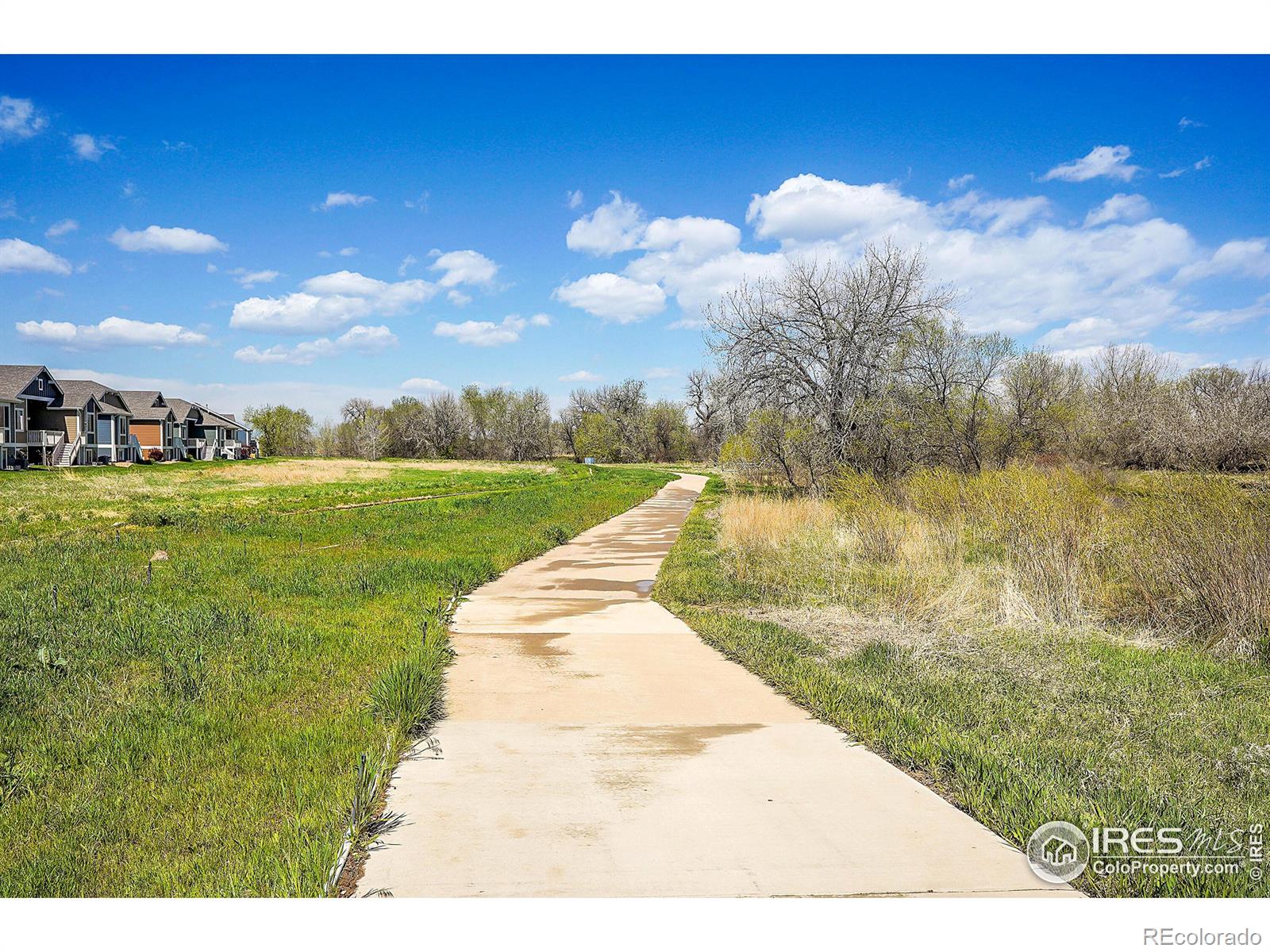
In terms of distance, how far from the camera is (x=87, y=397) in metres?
59.5

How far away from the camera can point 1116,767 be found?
4.66 meters

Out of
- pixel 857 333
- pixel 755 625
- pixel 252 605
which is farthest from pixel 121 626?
pixel 857 333

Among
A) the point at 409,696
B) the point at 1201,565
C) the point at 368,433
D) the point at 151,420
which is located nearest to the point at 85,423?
the point at 151,420

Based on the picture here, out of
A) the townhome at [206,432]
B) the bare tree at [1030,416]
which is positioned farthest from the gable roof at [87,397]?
the bare tree at [1030,416]

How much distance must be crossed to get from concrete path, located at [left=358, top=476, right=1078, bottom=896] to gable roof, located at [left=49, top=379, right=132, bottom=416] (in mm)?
64617

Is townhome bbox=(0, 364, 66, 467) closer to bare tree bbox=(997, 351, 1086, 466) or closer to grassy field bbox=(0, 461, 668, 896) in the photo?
grassy field bbox=(0, 461, 668, 896)

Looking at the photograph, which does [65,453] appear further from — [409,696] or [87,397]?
[409,696]

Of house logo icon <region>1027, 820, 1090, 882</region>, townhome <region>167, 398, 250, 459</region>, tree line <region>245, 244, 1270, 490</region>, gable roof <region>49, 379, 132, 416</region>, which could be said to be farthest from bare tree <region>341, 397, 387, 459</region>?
house logo icon <region>1027, 820, 1090, 882</region>

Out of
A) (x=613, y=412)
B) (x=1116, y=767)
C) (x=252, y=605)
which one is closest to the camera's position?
(x=1116, y=767)

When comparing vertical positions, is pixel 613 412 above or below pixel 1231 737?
above

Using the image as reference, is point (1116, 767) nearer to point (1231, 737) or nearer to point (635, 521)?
point (1231, 737)

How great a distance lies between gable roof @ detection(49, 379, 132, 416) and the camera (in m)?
57.8

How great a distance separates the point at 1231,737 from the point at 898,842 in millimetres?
3154

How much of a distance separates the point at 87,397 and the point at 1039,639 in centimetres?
6911
